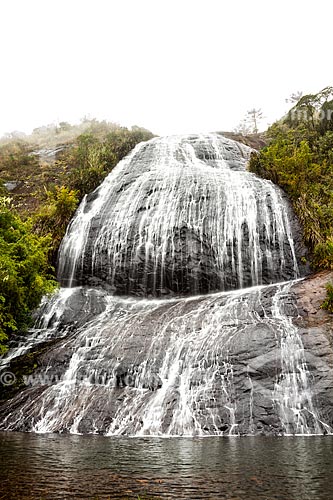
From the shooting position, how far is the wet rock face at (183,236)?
18.0 metres

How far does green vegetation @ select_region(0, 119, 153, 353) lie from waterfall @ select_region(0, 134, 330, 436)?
3.07 feet

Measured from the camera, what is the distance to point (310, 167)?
22.6 metres

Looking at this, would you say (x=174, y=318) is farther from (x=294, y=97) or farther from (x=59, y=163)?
(x=294, y=97)

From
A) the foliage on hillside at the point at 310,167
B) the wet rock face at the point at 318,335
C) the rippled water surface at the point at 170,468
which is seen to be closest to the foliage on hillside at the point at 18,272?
the rippled water surface at the point at 170,468

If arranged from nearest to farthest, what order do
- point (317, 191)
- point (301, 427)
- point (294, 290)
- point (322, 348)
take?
point (301, 427)
point (322, 348)
point (294, 290)
point (317, 191)

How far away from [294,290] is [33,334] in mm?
9332

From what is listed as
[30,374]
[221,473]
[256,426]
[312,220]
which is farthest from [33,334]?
[312,220]

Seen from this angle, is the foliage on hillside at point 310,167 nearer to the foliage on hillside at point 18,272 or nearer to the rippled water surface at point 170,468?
the rippled water surface at point 170,468

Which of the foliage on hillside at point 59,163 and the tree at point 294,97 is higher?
the tree at point 294,97

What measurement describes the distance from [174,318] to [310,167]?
490 inches

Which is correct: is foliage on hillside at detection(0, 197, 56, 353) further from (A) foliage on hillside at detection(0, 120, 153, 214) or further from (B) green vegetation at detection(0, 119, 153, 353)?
(A) foliage on hillside at detection(0, 120, 153, 214)

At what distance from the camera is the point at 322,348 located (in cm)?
1180

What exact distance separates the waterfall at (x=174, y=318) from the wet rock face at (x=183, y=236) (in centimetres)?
5

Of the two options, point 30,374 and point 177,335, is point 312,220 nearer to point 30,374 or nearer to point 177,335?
point 177,335
